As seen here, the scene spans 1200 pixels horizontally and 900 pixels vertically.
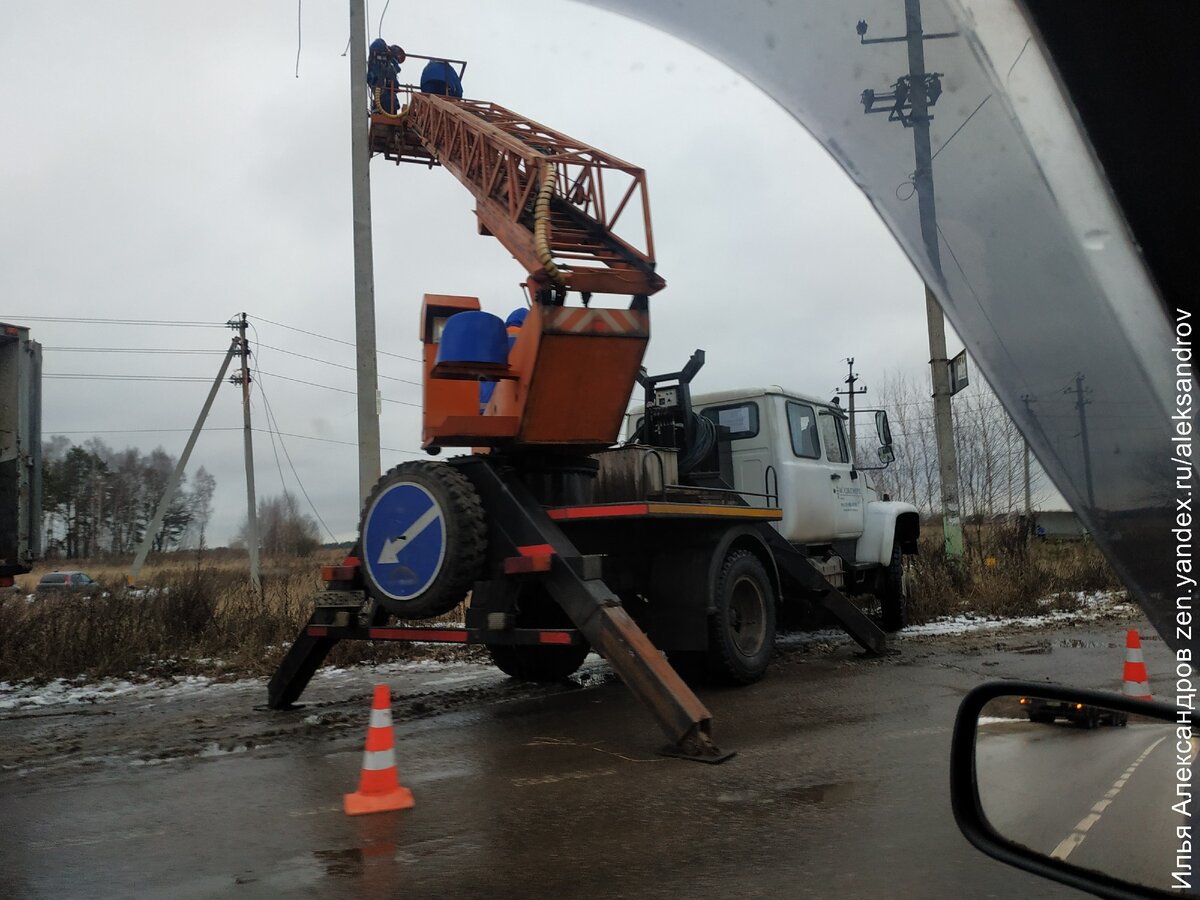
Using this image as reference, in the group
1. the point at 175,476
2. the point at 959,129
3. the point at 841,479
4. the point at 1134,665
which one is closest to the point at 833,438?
the point at 841,479

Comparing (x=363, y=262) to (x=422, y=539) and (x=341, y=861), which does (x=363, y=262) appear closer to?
(x=422, y=539)

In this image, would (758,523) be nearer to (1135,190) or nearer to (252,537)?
(1135,190)

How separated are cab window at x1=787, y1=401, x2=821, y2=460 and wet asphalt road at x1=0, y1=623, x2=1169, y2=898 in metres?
2.91

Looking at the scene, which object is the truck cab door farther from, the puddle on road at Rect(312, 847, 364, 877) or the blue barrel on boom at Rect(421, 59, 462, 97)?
the puddle on road at Rect(312, 847, 364, 877)

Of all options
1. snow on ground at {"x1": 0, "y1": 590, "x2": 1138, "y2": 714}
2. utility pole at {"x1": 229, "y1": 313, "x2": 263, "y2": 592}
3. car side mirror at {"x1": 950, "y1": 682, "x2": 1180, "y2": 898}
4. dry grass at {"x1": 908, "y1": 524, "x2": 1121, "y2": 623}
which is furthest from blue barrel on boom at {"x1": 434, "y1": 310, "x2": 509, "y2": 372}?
utility pole at {"x1": 229, "y1": 313, "x2": 263, "y2": 592}

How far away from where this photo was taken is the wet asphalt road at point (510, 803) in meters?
3.44

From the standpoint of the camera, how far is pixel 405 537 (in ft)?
20.4

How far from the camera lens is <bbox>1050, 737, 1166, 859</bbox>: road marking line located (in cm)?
149

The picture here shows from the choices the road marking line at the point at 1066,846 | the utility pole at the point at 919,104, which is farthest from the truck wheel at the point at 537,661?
the utility pole at the point at 919,104

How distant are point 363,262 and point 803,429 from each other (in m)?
5.89

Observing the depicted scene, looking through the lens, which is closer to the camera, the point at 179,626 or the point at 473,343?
the point at 473,343

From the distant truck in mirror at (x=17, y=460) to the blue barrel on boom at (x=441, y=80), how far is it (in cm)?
559

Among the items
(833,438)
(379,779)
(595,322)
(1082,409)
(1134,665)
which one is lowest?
(379,779)

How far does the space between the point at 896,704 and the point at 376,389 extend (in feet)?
23.6
